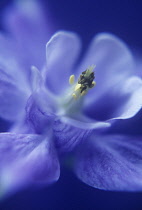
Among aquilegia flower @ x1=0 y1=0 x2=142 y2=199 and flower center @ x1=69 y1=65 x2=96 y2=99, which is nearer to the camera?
aquilegia flower @ x1=0 y1=0 x2=142 y2=199

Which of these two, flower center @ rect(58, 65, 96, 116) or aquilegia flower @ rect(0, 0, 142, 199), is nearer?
aquilegia flower @ rect(0, 0, 142, 199)

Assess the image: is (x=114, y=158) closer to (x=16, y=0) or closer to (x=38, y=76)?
(x=38, y=76)

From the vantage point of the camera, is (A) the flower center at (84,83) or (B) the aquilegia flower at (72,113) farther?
(A) the flower center at (84,83)

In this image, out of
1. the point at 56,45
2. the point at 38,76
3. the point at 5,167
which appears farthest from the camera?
the point at 56,45

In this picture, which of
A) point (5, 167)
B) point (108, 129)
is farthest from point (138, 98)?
point (5, 167)

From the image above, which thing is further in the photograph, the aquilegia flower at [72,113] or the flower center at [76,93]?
the flower center at [76,93]
